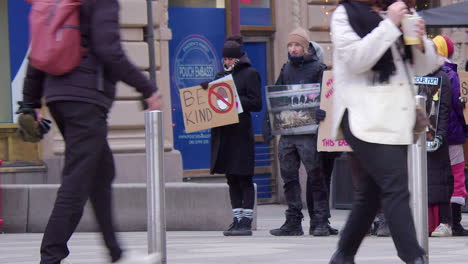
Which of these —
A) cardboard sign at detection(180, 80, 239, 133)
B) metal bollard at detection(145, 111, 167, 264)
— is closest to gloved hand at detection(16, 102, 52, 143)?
metal bollard at detection(145, 111, 167, 264)

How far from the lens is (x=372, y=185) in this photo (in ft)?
17.4

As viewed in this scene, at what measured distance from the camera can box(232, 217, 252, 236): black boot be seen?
9.62m

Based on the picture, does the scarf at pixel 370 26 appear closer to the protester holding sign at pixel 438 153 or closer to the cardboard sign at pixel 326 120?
the cardboard sign at pixel 326 120

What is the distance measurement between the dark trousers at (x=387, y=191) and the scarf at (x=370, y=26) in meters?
0.29

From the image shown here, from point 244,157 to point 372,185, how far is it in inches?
169

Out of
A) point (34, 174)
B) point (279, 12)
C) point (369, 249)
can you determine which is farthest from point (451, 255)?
point (279, 12)

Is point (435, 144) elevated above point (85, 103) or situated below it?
below

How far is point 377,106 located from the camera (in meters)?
5.20

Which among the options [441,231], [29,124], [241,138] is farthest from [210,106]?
[29,124]

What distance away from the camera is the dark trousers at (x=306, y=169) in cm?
946

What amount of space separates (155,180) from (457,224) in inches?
194

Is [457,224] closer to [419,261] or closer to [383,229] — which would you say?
[383,229]

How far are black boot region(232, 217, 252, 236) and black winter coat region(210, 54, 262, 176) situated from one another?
0.41 meters

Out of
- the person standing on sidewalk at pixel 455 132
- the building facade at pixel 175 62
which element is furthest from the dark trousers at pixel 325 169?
the building facade at pixel 175 62
